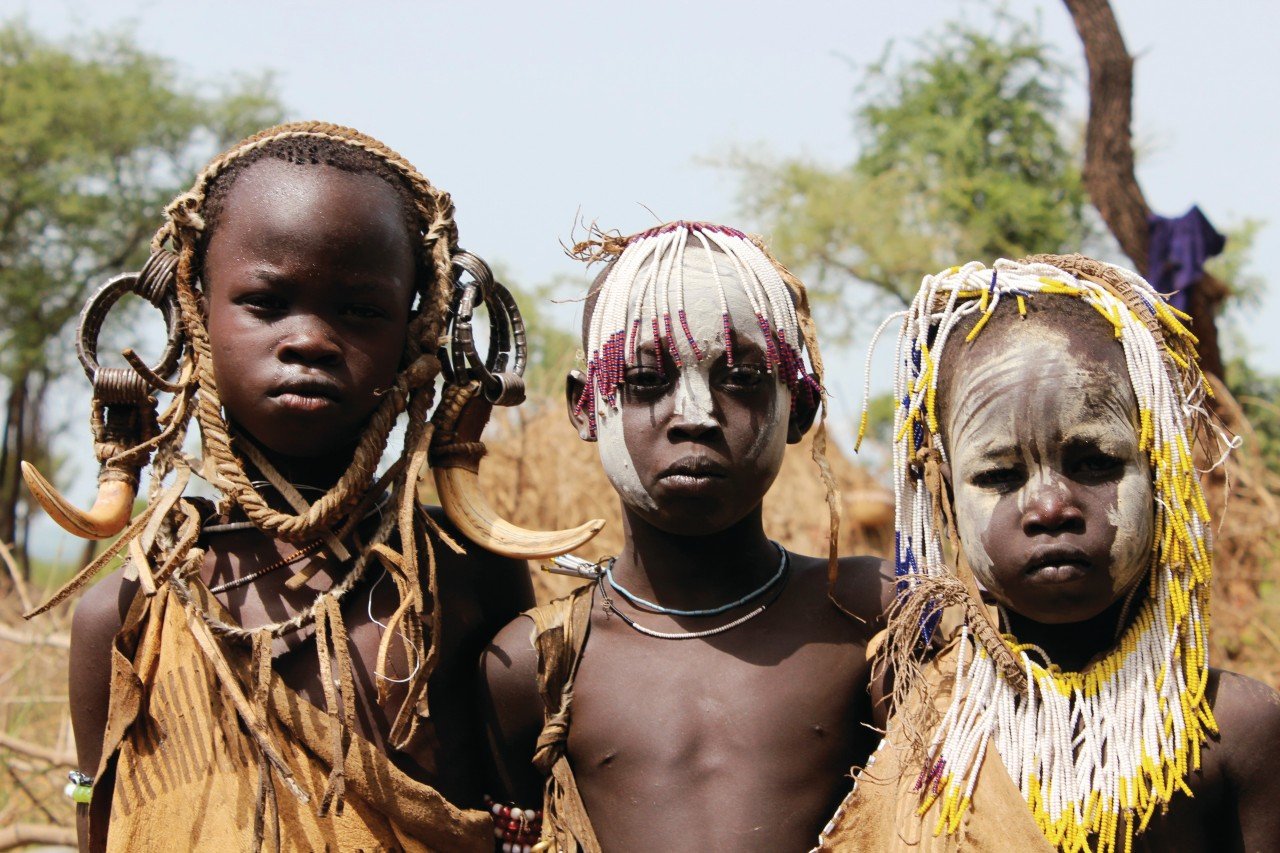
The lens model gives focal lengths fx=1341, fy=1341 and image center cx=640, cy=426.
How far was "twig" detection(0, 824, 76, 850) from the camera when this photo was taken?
14.0 feet

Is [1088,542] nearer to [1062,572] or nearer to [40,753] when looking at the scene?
[1062,572]

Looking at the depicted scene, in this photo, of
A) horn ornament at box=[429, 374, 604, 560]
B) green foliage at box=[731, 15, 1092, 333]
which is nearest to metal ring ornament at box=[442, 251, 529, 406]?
horn ornament at box=[429, 374, 604, 560]

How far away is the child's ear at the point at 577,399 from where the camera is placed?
8.95 feet

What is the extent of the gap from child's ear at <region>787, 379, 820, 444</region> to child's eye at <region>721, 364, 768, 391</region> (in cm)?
16

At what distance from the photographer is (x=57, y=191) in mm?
16094

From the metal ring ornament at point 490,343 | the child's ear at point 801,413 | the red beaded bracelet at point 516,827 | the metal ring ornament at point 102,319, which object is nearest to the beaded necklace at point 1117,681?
the child's ear at point 801,413

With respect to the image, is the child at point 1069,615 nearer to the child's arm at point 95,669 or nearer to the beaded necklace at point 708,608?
the beaded necklace at point 708,608

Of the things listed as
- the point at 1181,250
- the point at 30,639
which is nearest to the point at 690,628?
the point at 30,639

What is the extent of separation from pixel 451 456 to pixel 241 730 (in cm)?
66

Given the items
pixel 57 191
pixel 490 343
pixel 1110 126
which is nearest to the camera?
pixel 490 343

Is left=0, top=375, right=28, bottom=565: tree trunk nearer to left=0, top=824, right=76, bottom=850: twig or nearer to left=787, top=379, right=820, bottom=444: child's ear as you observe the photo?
left=0, top=824, right=76, bottom=850: twig

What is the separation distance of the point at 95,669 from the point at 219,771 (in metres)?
0.32

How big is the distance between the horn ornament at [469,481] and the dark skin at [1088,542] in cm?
83

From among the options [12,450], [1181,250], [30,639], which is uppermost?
[1181,250]
